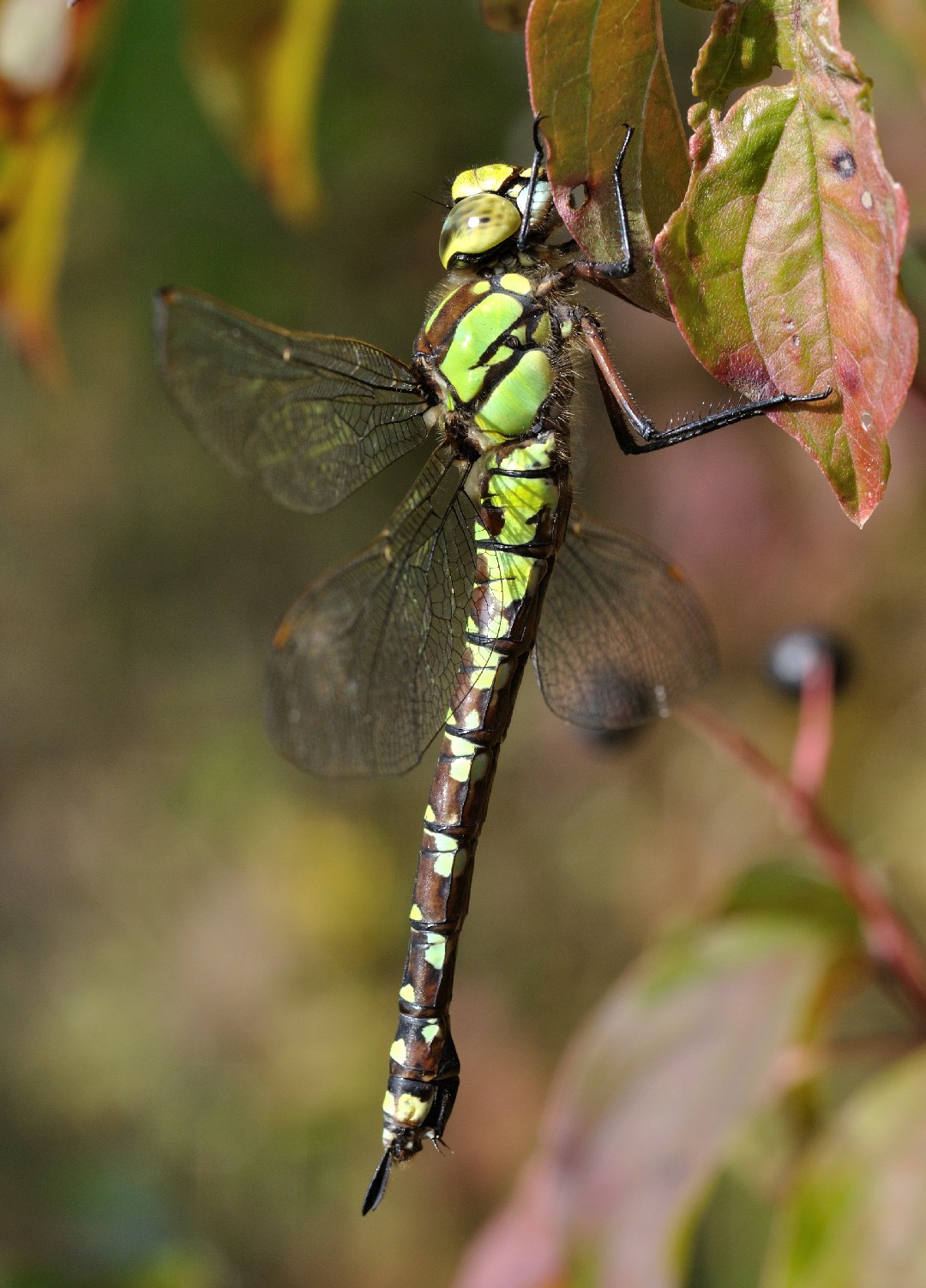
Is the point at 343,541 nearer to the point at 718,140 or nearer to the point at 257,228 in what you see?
the point at 257,228

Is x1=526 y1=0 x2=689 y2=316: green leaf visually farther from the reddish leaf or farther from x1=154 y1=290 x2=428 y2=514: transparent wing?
x1=154 y1=290 x2=428 y2=514: transparent wing

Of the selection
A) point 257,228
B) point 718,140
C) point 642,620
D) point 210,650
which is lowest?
point 210,650

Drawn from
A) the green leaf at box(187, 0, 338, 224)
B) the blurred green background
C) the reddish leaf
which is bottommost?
the blurred green background

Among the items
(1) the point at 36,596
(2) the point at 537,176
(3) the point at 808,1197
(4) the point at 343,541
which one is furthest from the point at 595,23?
(1) the point at 36,596

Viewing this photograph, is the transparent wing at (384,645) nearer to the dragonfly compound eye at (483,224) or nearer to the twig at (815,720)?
the dragonfly compound eye at (483,224)

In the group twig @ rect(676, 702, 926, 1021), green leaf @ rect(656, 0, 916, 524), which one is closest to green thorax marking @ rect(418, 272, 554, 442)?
green leaf @ rect(656, 0, 916, 524)

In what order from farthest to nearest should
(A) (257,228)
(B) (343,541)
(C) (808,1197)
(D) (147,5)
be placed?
(B) (343,541) → (A) (257,228) → (D) (147,5) → (C) (808,1197)

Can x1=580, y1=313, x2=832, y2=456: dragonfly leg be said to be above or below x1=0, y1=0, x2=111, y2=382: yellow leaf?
below

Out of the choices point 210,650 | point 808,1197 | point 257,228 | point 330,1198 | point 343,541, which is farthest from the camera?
point 210,650
